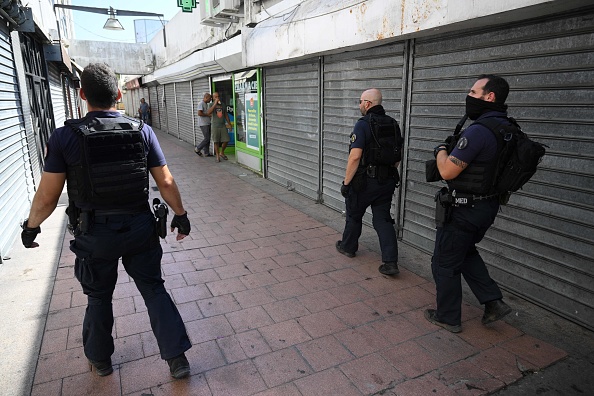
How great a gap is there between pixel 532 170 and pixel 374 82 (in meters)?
2.93

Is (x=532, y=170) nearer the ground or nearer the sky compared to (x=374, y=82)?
nearer the ground

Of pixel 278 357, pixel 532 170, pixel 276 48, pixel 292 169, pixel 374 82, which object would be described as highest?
pixel 276 48

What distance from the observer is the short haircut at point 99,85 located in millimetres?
2299

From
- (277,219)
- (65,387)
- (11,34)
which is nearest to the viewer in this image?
(65,387)

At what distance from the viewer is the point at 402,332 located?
10.1 feet

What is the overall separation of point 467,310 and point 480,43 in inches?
97.1

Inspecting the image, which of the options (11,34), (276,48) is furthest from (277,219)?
(11,34)

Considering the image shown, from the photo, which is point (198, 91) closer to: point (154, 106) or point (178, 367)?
point (154, 106)

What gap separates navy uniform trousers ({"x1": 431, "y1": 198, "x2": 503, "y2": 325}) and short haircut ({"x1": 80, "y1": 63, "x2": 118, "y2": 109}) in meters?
2.45

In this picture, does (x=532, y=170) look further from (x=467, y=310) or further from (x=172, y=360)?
(x=172, y=360)

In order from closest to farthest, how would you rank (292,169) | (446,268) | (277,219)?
(446,268) < (277,219) < (292,169)

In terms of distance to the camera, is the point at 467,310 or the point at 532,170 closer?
the point at 532,170

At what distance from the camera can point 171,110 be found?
58.7 feet

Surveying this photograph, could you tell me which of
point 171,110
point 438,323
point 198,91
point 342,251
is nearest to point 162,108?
point 171,110
